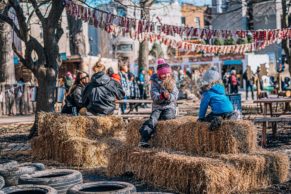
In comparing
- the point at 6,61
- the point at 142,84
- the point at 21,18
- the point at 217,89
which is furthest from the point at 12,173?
the point at 6,61

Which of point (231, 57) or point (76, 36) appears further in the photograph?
point (231, 57)

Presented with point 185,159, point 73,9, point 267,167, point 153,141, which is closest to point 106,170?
point 153,141

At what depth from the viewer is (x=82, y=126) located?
10945 mm

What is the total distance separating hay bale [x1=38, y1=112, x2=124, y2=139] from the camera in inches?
429

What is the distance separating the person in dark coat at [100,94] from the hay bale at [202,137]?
2.32 m

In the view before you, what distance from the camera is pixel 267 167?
797 centimetres

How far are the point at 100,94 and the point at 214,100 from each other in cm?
382

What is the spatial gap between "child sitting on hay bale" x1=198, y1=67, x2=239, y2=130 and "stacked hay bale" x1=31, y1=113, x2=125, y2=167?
2.38 metres

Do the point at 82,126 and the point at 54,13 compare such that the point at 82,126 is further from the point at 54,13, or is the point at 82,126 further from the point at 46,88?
the point at 54,13

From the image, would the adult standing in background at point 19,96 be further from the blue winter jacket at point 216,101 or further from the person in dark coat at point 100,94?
the blue winter jacket at point 216,101

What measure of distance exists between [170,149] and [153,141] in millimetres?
548

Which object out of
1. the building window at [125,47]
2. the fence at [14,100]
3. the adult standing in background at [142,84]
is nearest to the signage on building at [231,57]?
the adult standing in background at [142,84]

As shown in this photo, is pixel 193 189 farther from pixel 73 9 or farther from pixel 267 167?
pixel 73 9

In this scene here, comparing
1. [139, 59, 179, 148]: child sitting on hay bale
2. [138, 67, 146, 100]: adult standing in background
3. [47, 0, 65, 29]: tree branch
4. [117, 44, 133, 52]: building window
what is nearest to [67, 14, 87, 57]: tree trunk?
[138, 67, 146, 100]: adult standing in background
